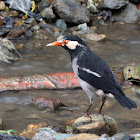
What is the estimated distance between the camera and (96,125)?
4.40m

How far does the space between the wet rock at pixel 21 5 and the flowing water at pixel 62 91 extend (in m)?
1.87

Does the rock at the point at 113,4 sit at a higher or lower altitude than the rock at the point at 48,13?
higher

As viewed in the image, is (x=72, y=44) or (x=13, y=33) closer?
(x=72, y=44)

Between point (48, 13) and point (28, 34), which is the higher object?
point (48, 13)

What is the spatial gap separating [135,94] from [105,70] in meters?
2.17

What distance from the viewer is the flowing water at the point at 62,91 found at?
16.9 feet

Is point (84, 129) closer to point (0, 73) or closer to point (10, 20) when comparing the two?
point (0, 73)

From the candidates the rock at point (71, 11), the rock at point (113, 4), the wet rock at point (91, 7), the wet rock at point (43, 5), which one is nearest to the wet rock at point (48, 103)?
the rock at point (71, 11)

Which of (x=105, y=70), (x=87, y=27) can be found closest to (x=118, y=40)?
(x=87, y=27)

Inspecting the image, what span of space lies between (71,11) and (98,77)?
314 inches

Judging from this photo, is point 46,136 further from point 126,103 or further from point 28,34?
point 28,34

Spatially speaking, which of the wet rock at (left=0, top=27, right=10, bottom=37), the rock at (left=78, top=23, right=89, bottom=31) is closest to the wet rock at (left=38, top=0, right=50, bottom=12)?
the rock at (left=78, top=23, right=89, bottom=31)

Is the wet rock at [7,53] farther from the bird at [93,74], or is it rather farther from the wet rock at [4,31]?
the bird at [93,74]

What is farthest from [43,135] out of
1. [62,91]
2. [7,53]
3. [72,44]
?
[7,53]
